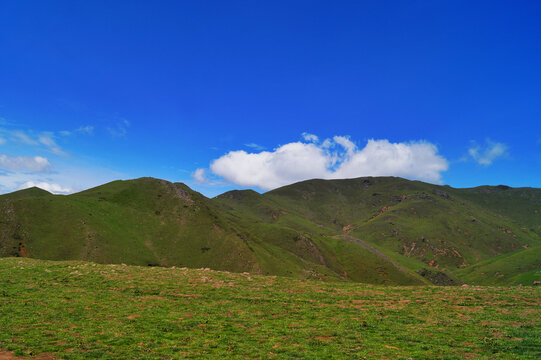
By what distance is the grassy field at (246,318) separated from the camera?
16.8 m

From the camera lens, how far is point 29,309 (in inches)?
920

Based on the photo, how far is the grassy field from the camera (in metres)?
16.8

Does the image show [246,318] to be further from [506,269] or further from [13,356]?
[506,269]

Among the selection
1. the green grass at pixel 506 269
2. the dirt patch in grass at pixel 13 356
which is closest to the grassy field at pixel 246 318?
the dirt patch in grass at pixel 13 356

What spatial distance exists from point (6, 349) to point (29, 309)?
9187 millimetres

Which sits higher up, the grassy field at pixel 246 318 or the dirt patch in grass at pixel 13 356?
the grassy field at pixel 246 318

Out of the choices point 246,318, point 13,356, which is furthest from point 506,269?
point 13,356

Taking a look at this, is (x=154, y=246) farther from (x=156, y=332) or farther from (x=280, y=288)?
(x=156, y=332)

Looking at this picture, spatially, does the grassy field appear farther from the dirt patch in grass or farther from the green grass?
the green grass

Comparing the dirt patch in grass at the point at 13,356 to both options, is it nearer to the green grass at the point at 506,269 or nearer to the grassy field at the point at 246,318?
the grassy field at the point at 246,318

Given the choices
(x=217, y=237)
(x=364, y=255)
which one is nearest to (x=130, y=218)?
(x=217, y=237)

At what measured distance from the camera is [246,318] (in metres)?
23.8

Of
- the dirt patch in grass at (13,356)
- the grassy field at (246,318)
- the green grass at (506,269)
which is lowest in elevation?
the green grass at (506,269)

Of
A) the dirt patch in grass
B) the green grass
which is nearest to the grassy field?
the dirt patch in grass
